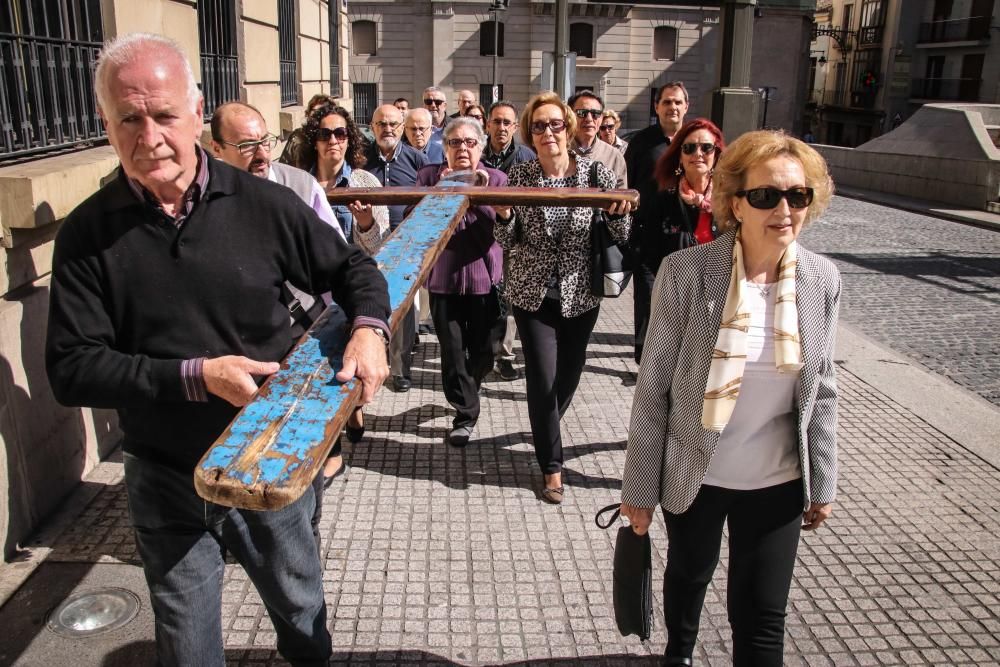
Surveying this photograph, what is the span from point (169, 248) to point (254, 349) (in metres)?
0.33

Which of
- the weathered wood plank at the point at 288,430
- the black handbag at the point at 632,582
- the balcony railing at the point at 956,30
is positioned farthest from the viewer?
the balcony railing at the point at 956,30

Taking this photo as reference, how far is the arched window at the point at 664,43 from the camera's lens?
44.8m

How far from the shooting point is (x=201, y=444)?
218 centimetres

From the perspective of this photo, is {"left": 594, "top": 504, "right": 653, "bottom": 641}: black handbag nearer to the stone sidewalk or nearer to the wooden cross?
the stone sidewalk

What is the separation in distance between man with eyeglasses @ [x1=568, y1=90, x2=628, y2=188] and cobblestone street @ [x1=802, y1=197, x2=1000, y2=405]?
3.10 metres

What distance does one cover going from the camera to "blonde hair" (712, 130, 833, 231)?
254cm

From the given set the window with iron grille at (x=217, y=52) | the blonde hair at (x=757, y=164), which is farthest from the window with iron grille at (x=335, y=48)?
the blonde hair at (x=757, y=164)

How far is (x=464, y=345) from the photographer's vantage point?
17.4 ft

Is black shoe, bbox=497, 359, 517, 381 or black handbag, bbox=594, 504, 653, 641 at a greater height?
black handbag, bbox=594, 504, 653, 641

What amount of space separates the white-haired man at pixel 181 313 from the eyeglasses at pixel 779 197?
1.13m

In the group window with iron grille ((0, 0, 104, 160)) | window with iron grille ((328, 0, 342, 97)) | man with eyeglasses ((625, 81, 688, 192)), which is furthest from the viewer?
window with iron grille ((328, 0, 342, 97))

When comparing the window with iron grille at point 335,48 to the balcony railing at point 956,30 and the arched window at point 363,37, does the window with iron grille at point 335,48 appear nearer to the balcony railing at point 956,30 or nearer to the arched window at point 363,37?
the arched window at point 363,37

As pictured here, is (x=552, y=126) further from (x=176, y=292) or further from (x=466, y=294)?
(x=176, y=292)

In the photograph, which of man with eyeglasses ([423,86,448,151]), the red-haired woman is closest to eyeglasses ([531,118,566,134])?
the red-haired woman
